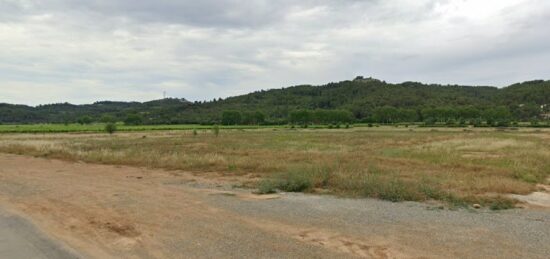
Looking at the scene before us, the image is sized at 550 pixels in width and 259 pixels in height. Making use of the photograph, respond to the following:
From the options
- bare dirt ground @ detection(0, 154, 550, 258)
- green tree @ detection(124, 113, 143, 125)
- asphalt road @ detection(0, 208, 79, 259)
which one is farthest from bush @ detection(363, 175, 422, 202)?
green tree @ detection(124, 113, 143, 125)

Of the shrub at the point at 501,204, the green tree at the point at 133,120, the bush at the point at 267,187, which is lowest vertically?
the shrub at the point at 501,204

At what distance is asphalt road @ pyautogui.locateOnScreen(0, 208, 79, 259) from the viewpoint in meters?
7.72

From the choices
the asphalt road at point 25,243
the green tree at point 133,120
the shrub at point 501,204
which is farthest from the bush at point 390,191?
the green tree at point 133,120

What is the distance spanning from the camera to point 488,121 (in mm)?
134625

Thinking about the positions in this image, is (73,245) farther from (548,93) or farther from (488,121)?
(548,93)

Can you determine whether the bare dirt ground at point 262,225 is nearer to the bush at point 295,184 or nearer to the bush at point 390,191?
the bush at point 390,191

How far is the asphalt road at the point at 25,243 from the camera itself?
7.72m

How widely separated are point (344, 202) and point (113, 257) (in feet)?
23.6

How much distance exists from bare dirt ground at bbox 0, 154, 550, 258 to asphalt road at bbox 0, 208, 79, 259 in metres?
0.28

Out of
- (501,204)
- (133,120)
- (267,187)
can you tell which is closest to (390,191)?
(501,204)

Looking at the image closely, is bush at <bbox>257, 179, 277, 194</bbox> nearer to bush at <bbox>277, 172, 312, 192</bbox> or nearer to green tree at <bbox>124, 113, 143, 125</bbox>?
bush at <bbox>277, 172, 312, 192</bbox>

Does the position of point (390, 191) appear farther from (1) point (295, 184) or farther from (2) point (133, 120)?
(2) point (133, 120)

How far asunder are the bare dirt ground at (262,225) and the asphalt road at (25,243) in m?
0.28

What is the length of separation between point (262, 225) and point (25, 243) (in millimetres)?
4587
